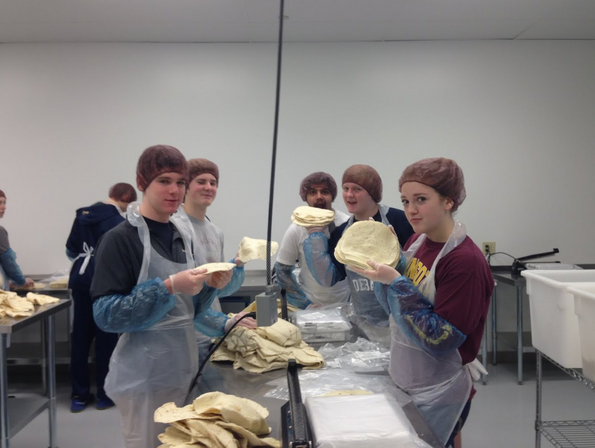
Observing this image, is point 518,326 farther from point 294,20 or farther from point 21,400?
point 21,400

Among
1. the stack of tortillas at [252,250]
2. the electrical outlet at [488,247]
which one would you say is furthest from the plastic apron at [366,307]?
the electrical outlet at [488,247]

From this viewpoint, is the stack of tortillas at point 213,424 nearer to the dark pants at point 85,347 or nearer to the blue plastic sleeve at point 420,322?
the blue plastic sleeve at point 420,322

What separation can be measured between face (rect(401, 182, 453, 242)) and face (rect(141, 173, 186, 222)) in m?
0.80

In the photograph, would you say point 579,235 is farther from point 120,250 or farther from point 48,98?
point 48,98

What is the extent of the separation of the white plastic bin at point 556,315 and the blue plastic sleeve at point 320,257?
3.78 feet

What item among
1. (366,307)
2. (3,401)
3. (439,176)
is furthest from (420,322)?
(3,401)

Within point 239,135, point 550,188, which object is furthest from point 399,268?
point 550,188

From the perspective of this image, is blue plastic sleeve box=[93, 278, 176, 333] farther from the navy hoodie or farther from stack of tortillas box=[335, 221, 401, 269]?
the navy hoodie

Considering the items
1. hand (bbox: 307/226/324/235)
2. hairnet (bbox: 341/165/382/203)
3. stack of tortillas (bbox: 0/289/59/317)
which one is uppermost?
hairnet (bbox: 341/165/382/203)

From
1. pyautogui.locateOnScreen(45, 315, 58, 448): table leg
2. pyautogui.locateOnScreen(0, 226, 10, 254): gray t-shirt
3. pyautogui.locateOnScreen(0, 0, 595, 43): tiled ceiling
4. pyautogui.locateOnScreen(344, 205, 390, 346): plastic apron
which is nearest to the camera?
pyautogui.locateOnScreen(344, 205, 390, 346): plastic apron

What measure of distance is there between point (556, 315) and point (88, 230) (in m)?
3.13

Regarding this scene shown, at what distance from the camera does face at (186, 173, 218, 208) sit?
7.58ft

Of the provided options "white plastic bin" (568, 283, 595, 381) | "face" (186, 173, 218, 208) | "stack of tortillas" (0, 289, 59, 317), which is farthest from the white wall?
"white plastic bin" (568, 283, 595, 381)

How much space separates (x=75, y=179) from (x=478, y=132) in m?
3.70
